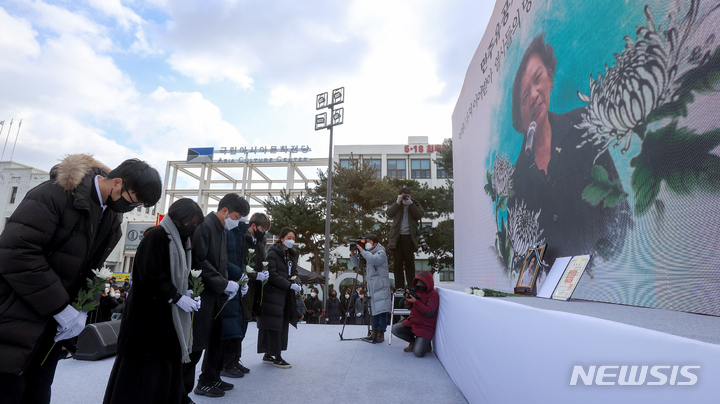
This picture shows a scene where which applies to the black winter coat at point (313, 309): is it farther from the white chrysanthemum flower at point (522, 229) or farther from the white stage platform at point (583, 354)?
the white stage platform at point (583, 354)

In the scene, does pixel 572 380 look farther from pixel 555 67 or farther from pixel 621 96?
pixel 555 67

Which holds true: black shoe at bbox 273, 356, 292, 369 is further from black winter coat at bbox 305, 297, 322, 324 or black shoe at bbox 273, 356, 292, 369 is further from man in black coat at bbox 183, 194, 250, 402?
black winter coat at bbox 305, 297, 322, 324

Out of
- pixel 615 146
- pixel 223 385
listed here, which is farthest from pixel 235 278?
pixel 615 146

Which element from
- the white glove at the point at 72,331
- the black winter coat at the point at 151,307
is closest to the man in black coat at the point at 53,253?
the white glove at the point at 72,331

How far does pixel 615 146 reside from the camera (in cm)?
295

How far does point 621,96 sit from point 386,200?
15.5 m

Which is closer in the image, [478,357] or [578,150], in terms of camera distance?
[478,357]

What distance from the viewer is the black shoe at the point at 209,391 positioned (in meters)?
2.93

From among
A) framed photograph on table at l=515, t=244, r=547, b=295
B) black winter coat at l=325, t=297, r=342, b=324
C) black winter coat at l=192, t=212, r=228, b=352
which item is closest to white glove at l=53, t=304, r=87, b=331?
black winter coat at l=192, t=212, r=228, b=352

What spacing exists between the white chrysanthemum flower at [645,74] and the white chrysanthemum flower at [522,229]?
1.24 meters

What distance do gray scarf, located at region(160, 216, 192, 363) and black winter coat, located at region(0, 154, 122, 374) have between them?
40 cm

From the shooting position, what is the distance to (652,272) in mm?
2533

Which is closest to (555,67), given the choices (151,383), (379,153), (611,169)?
(611,169)

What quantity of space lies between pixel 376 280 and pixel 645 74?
156 inches
